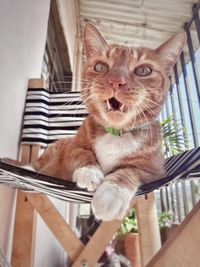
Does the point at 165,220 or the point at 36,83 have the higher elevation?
the point at 36,83

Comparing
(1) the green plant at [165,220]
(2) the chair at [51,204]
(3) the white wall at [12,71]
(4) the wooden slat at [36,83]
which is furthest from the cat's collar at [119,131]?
(1) the green plant at [165,220]

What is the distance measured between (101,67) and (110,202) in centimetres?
49

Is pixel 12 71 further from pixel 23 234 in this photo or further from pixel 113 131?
pixel 23 234

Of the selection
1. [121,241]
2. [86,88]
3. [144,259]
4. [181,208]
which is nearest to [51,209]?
[144,259]

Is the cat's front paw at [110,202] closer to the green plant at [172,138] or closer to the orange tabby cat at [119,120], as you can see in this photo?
the orange tabby cat at [119,120]

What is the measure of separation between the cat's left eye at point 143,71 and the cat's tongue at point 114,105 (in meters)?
0.15

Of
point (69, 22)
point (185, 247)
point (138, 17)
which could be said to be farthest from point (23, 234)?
point (138, 17)

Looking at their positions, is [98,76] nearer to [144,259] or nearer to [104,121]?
[104,121]

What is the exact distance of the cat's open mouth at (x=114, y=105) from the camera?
0.68 meters

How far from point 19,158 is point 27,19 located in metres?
0.64

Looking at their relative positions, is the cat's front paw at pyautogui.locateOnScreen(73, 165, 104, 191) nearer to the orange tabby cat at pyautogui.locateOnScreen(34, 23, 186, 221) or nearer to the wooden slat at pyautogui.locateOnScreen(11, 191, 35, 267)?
the orange tabby cat at pyautogui.locateOnScreen(34, 23, 186, 221)

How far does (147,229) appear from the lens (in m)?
0.95

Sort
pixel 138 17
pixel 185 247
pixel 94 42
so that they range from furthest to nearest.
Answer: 1. pixel 138 17
2. pixel 94 42
3. pixel 185 247

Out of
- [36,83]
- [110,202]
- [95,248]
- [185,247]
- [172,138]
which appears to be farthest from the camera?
[172,138]
